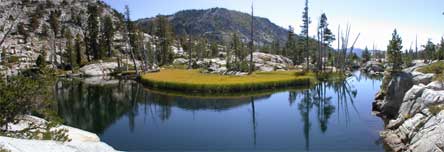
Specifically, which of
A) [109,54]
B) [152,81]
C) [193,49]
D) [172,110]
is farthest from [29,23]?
[172,110]

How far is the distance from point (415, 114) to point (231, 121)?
15624 millimetres

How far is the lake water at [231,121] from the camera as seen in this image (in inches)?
992

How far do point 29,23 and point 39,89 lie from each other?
447ft

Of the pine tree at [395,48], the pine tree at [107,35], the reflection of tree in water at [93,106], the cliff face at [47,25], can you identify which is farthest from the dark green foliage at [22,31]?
the pine tree at [395,48]

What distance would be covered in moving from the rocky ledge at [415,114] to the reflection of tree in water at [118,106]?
1718cm

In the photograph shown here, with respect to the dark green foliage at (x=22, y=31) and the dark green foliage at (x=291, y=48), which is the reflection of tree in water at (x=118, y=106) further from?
the dark green foliage at (x=22, y=31)

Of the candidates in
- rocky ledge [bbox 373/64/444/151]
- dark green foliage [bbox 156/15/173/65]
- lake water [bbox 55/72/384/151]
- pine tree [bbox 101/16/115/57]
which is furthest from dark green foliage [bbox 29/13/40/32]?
rocky ledge [bbox 373/64/444/151]

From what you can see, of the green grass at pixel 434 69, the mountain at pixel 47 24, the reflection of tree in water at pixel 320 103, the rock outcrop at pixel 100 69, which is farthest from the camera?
the mountain at pixel 47 24

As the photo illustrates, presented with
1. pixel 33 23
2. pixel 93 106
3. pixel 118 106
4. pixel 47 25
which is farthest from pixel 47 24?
pixel 118 106

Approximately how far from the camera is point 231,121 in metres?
33.4

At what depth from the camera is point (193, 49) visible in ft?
449

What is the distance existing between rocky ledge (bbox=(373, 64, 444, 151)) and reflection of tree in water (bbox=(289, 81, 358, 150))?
483cm

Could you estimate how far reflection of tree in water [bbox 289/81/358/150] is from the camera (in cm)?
3222

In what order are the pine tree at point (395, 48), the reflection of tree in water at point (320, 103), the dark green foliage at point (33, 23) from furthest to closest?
1. the dark green foliage at point (33, 23)
2. the pine tree at point (395, 48)
3. the reflection of tree in water at point (320, 103)
